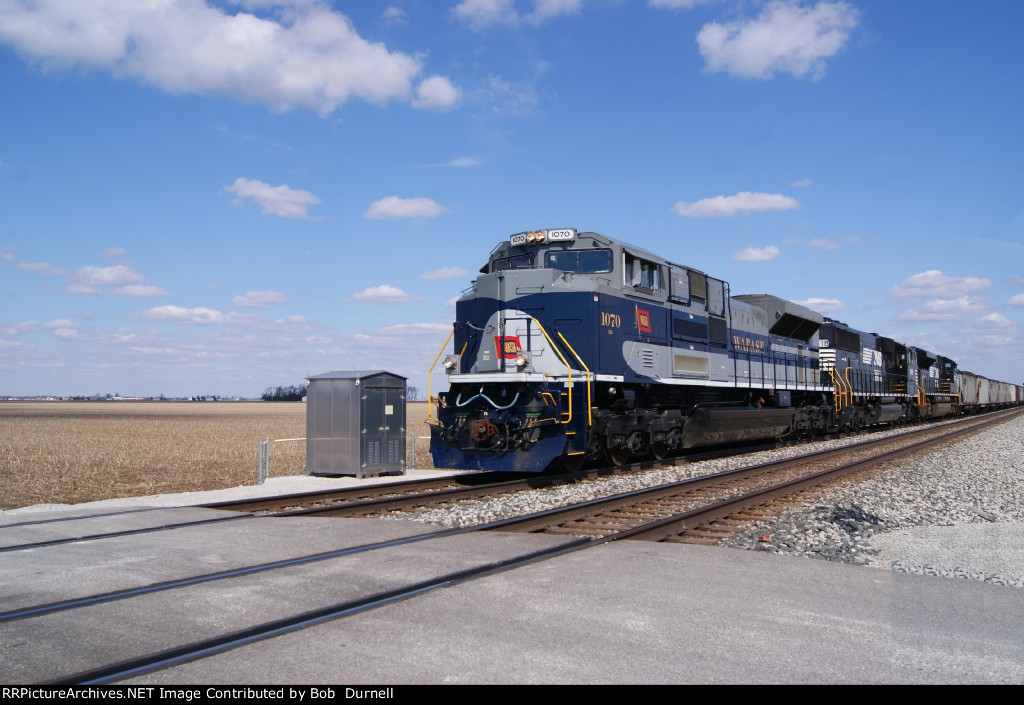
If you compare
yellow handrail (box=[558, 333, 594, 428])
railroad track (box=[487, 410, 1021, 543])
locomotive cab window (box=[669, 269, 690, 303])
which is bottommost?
railroad track (box=[487, 410, 1021, 543])

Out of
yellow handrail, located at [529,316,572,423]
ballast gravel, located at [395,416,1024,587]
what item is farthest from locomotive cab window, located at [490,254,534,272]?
ballast gravel, located at [395,416,1024,587]

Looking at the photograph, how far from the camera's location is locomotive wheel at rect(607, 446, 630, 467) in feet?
39.5

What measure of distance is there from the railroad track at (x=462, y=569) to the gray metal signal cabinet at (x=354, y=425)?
17.5 feet

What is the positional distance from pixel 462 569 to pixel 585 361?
5710 millimetres

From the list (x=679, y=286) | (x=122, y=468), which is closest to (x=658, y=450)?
(x=679, y=286)

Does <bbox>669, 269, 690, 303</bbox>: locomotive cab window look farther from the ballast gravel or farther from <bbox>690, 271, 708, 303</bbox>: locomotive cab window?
the ballast gravel

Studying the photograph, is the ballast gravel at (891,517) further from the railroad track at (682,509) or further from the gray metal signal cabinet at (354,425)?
the gray metal signal cabinet at (354,425)

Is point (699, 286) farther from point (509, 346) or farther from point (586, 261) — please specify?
point (509, 346)

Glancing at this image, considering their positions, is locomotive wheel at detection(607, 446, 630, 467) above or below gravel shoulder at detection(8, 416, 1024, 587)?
above

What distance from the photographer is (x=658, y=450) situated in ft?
43.2

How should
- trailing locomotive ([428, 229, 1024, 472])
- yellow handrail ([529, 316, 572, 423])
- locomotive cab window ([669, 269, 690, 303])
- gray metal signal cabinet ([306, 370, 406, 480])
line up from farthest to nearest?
locomotive cab window ([669, 269, 690, 303]) < gray metal signal cabinet ([306, 370, 406, 480]) < trailing locomotive ([428, 229, 1024, 472]) < yellow handrail ([529, 316, 572, 423])

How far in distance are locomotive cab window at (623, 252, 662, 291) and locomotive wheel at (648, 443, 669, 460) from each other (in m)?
2.84
